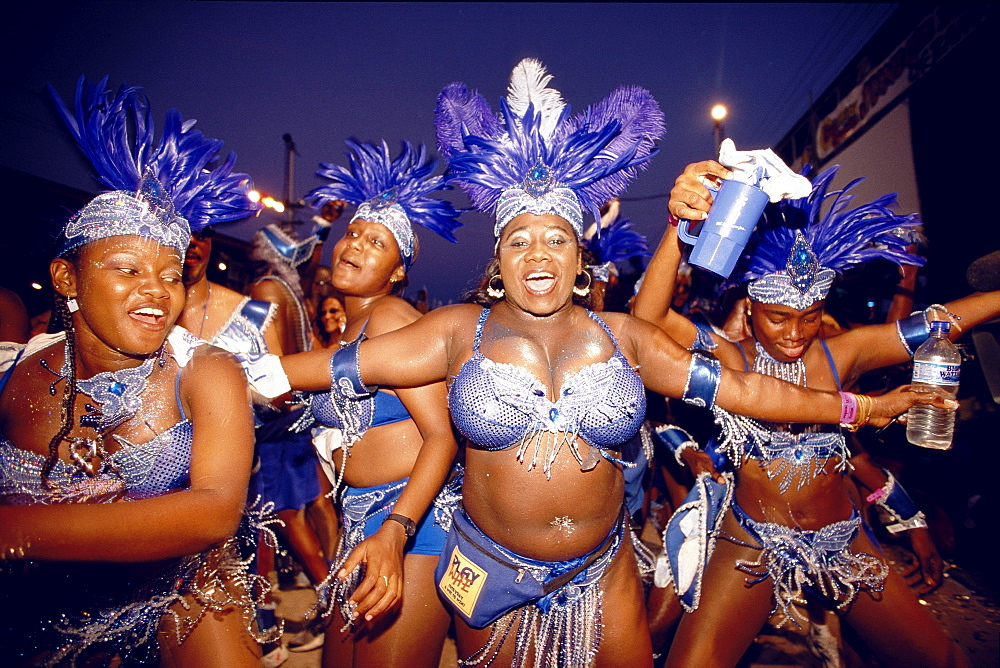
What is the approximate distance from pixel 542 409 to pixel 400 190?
1.92 m

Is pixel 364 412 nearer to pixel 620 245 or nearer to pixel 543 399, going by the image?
pixel 543 399

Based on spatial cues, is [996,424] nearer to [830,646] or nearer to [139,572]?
[830,646]

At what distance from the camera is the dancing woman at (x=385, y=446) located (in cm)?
197

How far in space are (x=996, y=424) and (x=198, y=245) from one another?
6767 mm

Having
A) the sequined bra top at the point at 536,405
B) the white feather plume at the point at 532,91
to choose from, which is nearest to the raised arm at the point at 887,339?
the sequined bra top at the point at 536,405

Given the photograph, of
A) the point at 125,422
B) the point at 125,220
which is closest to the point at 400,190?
the point at 125,220

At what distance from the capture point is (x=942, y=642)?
2273 millimetres

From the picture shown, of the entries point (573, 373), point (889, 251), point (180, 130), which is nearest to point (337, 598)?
point (573, 373)

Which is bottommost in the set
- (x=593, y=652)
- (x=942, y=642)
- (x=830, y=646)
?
(x=830, y=646)

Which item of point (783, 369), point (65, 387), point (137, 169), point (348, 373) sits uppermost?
point (137, 169)

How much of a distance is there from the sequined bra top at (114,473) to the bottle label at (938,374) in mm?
3181

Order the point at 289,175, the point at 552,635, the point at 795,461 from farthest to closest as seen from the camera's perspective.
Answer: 1. the point at 289,175
2. the point at 795,461
3. the point at 552,635

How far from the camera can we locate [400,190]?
3.08m

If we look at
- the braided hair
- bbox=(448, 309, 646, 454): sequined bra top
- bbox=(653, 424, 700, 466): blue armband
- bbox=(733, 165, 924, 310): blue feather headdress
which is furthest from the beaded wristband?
the braided hair
